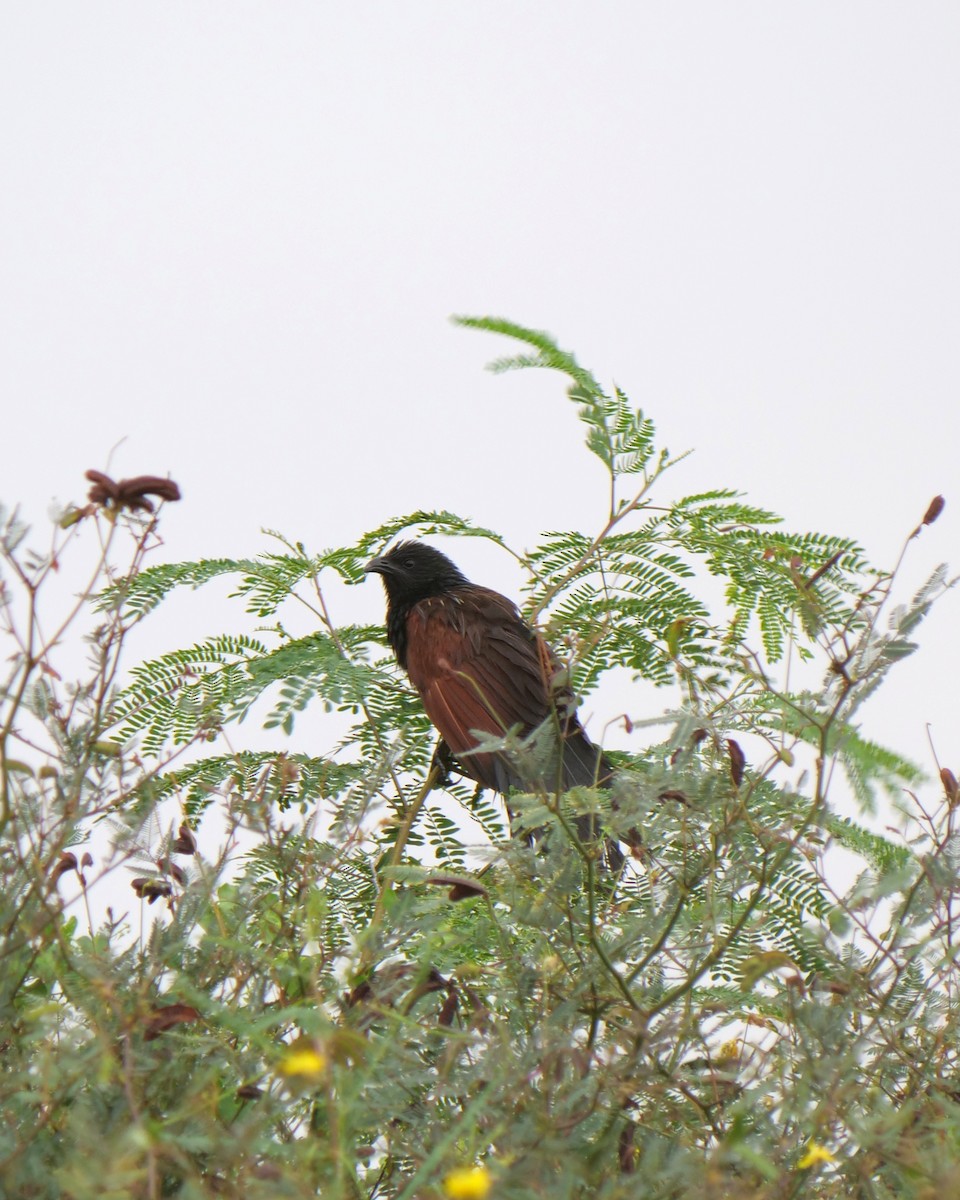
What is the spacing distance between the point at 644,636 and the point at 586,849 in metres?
1.67

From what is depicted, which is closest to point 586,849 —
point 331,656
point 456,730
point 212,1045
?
point 212,1045

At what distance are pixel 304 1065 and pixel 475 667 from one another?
345cm

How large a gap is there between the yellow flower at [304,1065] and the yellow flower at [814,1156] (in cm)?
47

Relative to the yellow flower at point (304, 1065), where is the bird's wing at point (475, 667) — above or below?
above

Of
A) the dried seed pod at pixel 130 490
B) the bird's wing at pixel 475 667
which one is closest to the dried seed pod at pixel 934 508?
the dried seed pod at pixel 130 490

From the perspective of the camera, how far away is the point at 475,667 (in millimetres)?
4496

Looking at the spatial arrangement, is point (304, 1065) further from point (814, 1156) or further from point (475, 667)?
point (475, 667)

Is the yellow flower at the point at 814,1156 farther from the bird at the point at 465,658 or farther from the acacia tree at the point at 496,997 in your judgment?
the bird at the point at 465,658

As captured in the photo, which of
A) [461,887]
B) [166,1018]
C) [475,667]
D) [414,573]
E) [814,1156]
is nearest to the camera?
[814,1156]

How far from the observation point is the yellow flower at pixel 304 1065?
1.06 meters

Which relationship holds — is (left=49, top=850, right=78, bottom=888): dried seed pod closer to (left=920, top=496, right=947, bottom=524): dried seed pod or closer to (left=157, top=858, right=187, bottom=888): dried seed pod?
(left=157, top=858, right=187, bottom=888): dried seed pod

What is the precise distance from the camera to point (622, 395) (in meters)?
3.30

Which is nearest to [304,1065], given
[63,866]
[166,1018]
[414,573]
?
[166,1018]

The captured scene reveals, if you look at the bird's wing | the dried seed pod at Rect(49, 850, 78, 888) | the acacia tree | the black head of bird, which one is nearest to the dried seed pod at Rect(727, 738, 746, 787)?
the acacia tree
